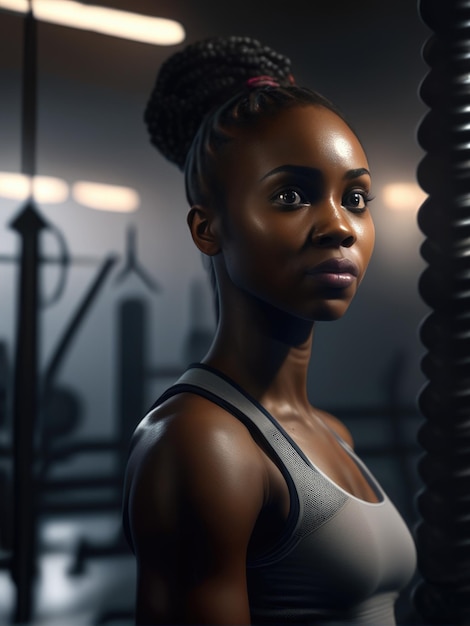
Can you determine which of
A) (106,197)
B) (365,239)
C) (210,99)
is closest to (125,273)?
(106,197)

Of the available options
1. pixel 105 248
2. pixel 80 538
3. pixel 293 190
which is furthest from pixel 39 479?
pixel 293 190

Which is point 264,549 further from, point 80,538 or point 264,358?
point 80,538

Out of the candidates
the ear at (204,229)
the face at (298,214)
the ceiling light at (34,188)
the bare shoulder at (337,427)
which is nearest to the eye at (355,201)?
the face at (298,214)

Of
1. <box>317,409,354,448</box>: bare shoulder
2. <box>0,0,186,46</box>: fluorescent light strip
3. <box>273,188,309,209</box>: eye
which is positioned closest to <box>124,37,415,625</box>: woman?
<box>273,188,309,209</box>: eye

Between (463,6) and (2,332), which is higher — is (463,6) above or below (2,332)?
above

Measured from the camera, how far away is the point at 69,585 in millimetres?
675

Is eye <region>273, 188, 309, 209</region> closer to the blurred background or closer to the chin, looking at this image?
the chin

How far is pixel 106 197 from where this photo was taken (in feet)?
2.41

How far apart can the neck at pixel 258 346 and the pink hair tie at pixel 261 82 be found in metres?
0.18

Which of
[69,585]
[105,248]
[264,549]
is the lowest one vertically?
[69,585]

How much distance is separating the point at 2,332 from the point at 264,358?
0.28 metres

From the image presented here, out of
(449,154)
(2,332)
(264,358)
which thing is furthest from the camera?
(2,332)

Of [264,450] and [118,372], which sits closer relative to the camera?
[264,450]

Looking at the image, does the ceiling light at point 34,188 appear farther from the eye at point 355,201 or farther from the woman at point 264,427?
the eye at point 355,201
